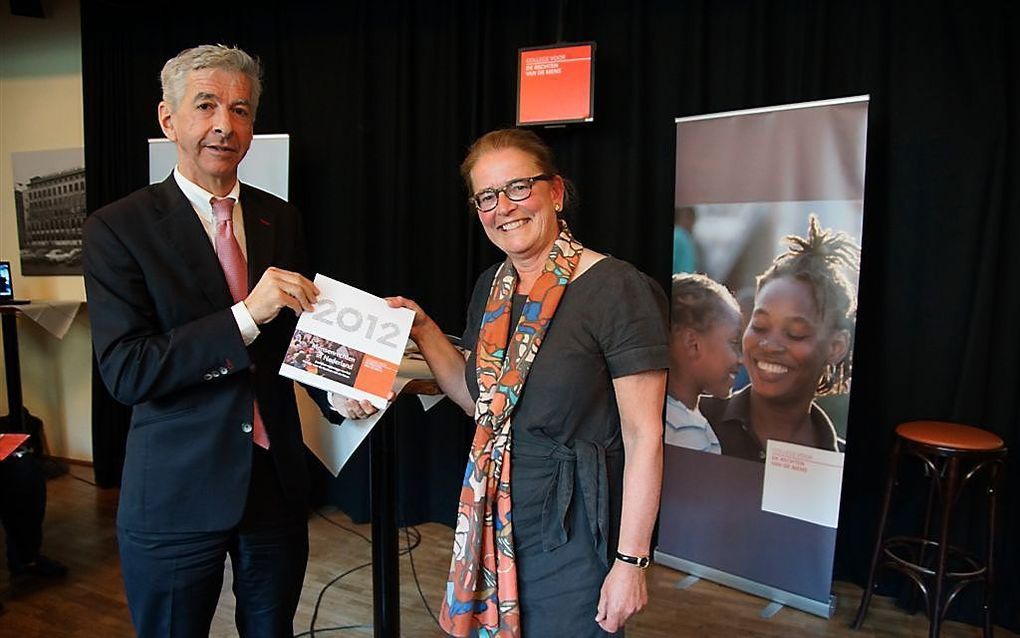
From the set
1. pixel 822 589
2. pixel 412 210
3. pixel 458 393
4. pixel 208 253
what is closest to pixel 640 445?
pixel 458 393

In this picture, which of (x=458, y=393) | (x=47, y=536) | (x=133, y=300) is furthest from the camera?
(x=47, y=536)

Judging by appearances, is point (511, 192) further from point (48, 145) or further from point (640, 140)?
point (48, 145)

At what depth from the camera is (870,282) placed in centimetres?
280

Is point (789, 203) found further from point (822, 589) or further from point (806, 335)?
point (822, 589)

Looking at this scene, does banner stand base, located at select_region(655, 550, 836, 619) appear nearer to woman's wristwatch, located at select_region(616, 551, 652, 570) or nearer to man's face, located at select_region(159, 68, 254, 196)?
woman's wristwatch, located at select_region(616, 551, 652, 570)

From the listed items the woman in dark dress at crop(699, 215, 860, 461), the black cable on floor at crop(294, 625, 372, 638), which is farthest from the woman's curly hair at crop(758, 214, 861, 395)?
the black cable on floor at crop(294, 625, 372, 638)

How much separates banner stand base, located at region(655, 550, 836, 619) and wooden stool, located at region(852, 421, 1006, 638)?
0.12 m

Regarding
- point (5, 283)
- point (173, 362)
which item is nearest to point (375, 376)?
point (173, 362)

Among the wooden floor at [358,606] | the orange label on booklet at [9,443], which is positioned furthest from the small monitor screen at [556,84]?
the orange label on booklet at [9,443]

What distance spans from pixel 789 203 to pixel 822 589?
1545 millimetres

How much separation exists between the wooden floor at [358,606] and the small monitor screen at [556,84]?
212 centimetres

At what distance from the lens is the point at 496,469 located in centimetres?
131

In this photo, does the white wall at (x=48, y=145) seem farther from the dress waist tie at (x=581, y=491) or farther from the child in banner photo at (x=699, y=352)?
the dress waist tie at (x=581, y=491)

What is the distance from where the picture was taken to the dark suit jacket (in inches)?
48.1
